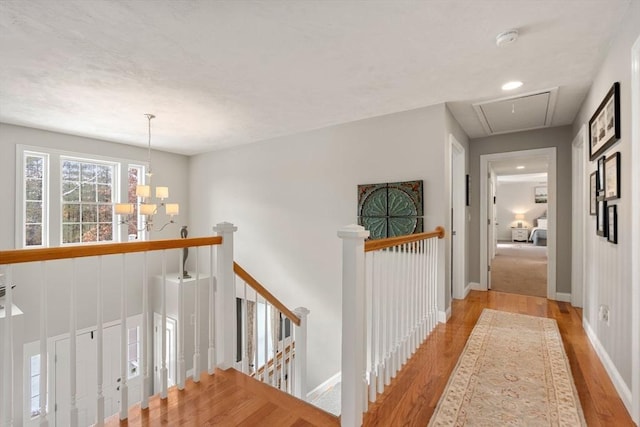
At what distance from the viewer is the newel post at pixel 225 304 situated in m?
2.22

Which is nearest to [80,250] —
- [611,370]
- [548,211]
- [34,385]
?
[611,370]

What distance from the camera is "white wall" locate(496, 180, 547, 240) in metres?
11.2

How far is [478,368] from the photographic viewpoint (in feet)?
7.45

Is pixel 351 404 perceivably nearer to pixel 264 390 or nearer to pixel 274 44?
pixel 264 390

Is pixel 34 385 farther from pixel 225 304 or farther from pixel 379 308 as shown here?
pixel 379 308

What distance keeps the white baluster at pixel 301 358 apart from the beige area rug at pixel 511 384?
1.26 meters

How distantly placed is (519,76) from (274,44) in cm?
218

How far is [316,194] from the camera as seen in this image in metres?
4.46

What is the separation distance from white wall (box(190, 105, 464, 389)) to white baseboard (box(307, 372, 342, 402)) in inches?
4.7

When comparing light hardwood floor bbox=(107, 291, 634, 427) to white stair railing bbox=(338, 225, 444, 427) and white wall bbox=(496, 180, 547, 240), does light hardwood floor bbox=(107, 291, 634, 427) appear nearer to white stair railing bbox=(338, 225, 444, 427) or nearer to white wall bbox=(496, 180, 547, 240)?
white stair railing bbox=(338, 225, 444, 427)

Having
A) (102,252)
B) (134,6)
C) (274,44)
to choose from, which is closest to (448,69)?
(274,44)

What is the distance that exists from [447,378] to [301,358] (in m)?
1.26

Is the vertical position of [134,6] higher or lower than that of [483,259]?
higher

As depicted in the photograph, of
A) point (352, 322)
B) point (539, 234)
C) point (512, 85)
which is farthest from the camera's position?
point (539, 234)
